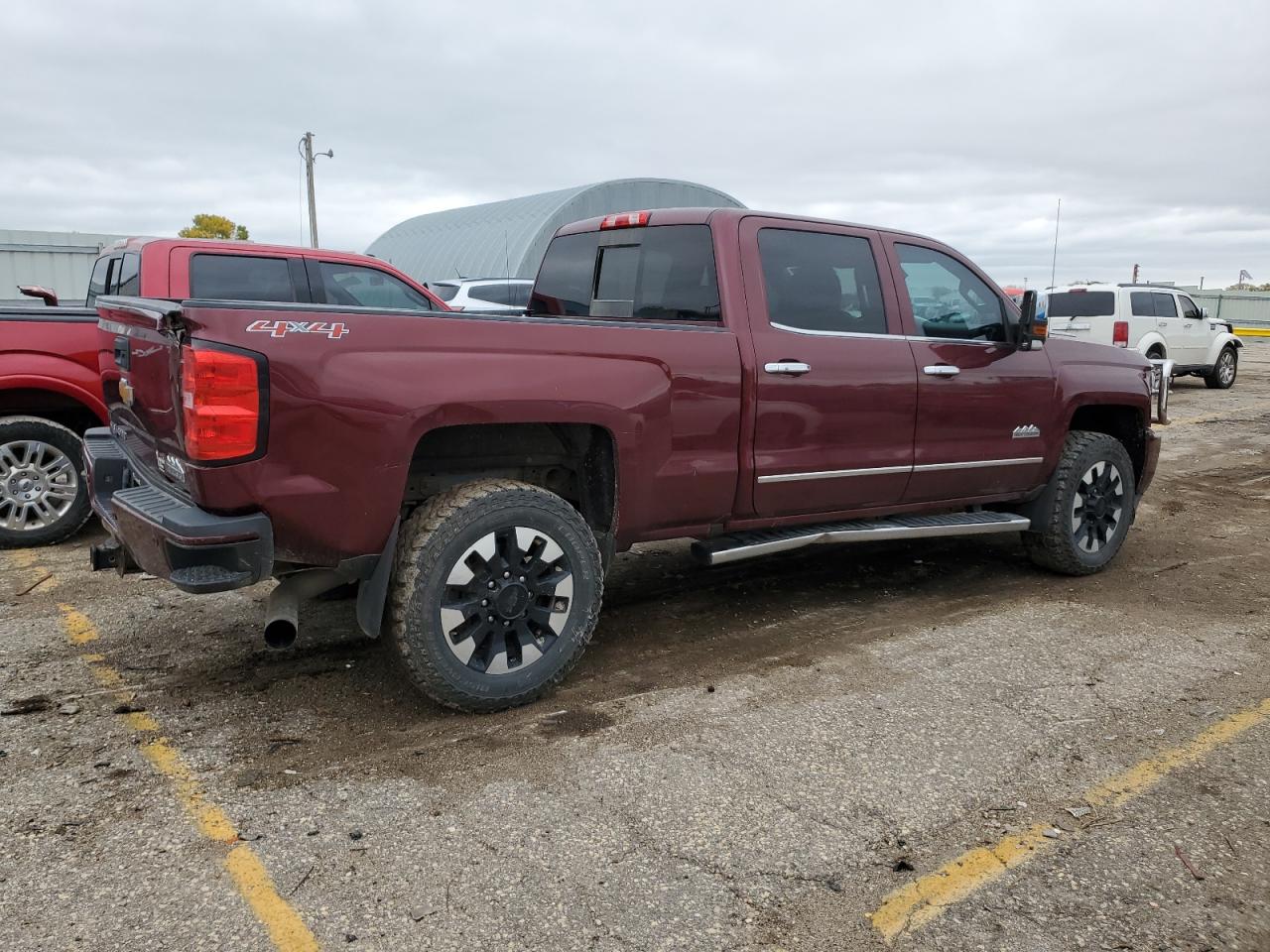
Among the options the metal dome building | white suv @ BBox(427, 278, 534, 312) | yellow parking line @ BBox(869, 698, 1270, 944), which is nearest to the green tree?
the metal dome building

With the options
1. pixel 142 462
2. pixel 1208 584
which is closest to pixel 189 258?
pixel 142 462

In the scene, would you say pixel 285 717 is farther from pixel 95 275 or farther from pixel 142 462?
pixel 95 275

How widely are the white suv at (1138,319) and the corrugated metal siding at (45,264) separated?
20023 mm

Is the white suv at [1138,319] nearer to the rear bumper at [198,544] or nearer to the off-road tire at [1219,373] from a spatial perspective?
the off-road tire at [1219,373]

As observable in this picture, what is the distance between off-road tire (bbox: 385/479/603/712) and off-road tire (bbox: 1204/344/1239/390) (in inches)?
725

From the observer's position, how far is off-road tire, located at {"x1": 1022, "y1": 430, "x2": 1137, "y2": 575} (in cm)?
565

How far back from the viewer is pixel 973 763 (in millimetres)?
3412

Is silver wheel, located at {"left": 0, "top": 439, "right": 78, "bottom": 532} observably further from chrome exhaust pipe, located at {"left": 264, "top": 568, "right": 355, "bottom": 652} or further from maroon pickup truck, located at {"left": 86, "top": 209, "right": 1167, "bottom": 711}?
chrome exhaust pipe, located at {"left": 264, "top": 568, "right": 355, "bottom": 652}

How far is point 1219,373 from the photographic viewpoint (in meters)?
18.8

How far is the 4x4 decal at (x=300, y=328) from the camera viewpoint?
10.4 ft

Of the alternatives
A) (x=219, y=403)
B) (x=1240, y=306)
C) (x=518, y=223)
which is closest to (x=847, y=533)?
(x=219, y=403)

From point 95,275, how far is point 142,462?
463 cm

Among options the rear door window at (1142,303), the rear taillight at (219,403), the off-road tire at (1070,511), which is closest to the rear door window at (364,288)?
the rear taillight at (219,403)

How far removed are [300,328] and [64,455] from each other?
379 cm
